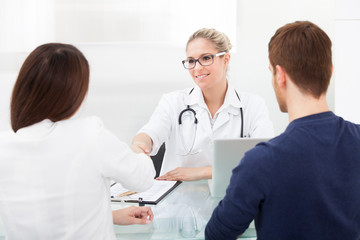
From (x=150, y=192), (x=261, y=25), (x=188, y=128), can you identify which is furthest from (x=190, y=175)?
(x=261, y=25)

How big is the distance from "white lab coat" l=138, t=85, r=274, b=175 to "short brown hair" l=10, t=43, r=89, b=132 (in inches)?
47.3

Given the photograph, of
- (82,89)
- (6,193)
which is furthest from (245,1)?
(6,193)

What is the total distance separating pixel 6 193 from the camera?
0.98m

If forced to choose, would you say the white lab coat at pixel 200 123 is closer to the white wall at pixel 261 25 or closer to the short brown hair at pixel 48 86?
the white wall at pixel 261 25

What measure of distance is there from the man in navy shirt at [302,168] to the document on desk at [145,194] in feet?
1.76

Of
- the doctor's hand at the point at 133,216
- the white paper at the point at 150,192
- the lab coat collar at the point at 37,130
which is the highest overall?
the lab coat collar at the point at 37,130

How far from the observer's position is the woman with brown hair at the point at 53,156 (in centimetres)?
95

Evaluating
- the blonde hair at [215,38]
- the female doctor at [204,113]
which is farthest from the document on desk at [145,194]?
the blonde hair at [215,38]

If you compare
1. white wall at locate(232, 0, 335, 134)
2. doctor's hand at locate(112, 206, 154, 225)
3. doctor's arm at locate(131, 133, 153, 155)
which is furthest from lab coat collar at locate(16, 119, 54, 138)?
white wall at locate(232, 0, 335, 134)

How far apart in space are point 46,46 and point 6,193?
44cm

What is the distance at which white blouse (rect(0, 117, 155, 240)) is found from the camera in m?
0.95

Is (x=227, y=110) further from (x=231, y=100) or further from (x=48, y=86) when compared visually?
(x=48, y=86)

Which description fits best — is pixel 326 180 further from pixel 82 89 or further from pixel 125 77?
pixel 125 77

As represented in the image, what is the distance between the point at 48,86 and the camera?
0.96 meters
